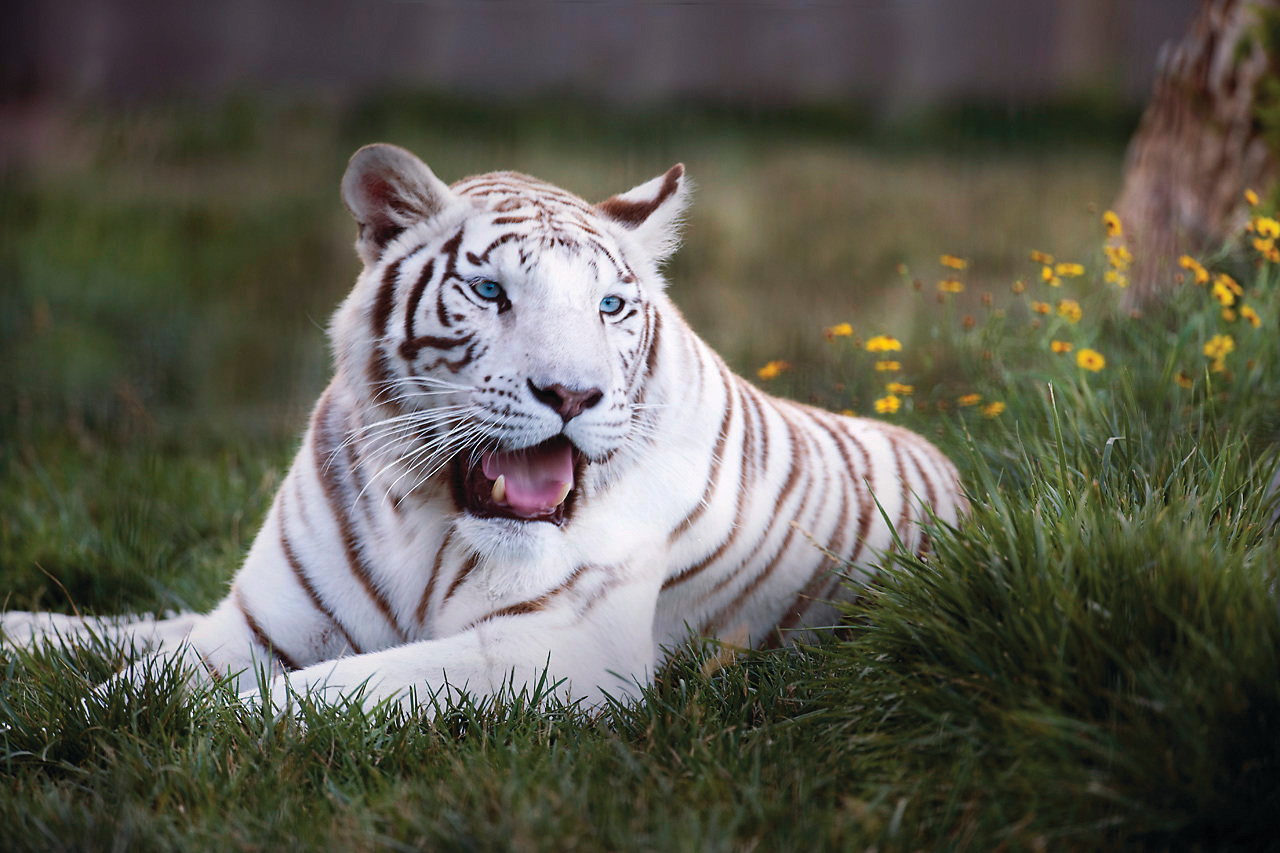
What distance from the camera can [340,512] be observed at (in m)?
2.41

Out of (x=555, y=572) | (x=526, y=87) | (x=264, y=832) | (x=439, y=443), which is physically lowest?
(x=264, y=832)

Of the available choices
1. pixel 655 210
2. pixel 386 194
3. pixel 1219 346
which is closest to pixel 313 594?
pixel 386 194

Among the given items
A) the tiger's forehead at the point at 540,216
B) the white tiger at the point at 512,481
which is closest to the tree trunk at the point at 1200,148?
the white tiger at the point at 512,481

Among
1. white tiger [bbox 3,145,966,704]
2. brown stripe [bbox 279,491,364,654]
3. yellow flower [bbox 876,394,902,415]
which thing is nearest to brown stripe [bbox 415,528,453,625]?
A: white tiger [bbox 3,145,966,704]

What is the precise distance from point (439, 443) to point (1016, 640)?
1229mm

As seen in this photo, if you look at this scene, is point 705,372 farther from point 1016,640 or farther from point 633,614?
point 1016,640

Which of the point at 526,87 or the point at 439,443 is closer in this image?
the point at 439,443

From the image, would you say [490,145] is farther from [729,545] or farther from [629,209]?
[729,545]

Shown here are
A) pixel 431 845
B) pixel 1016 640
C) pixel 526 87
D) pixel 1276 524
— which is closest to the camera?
pixel 431 845

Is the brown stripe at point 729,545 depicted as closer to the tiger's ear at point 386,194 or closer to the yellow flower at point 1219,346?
the tiger's ear at point 386,194

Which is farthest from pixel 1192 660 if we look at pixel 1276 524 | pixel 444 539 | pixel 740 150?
pixel 740 150

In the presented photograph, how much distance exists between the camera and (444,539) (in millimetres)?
2309

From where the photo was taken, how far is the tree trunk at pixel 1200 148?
422cm

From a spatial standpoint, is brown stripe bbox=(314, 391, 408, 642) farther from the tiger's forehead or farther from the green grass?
the tiger's forehead
